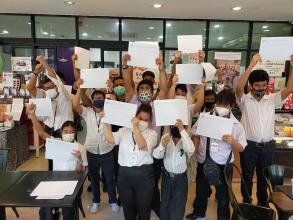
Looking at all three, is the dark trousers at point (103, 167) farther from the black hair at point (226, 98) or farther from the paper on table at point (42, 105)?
the black hair at point (226, 98)

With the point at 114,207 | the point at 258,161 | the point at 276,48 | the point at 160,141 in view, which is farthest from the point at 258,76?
the point at 114,207

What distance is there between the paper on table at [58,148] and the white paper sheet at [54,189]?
29 centimetres

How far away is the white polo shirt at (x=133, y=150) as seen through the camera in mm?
2193

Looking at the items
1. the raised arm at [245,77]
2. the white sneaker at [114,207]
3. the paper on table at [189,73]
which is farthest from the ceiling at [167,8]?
the white sneaker at [114,207]

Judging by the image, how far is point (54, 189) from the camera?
196 cm

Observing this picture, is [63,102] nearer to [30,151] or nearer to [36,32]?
[30,151]

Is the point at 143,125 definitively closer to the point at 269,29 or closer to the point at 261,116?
the point at 261,116

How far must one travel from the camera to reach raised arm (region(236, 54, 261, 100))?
A: 2.59m

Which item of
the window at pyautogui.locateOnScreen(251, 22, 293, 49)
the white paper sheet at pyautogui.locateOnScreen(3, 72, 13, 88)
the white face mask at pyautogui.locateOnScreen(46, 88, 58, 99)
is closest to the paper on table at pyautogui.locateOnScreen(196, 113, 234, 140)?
the white face mask at pyautogui.locateOnScreen(46, 88, 58, 99)

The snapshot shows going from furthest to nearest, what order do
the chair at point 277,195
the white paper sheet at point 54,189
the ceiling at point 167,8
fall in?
the ceiling at point 167,8 → the chair at point 277,195 → the white paper sheet at point 54,189

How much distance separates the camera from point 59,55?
5.95 m

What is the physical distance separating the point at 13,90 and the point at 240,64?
5006 mm

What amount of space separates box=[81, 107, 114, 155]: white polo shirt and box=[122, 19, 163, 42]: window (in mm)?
3464

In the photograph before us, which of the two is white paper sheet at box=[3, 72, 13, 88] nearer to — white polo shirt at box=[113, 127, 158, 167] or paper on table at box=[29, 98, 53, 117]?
paper on table at box=[29, 98, 53, 117]
